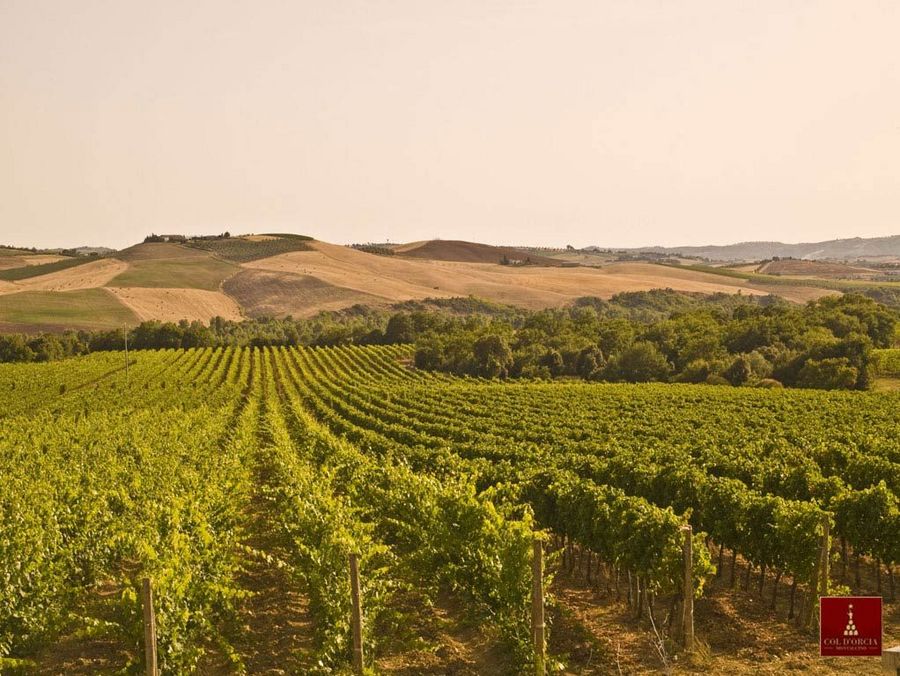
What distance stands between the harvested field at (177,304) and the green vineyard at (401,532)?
12437 centimetres

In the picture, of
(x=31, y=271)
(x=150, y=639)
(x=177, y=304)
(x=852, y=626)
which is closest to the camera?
(x=852, y=626)

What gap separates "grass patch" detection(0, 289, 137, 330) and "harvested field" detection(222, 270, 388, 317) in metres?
29.4

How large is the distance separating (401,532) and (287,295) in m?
173

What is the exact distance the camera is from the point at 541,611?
11836 millimetres

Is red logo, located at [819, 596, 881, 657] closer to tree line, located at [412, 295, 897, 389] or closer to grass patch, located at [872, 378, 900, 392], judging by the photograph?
grass patch, located at [872, 378, 900, 392]

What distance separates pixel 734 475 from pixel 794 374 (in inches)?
2426

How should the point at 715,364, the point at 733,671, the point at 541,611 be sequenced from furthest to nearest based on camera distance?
the point at 715,364, the point at 733,671, the point at 541,611

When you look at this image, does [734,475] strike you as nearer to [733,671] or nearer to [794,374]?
[733,671]

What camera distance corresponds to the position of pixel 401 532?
57.3ft

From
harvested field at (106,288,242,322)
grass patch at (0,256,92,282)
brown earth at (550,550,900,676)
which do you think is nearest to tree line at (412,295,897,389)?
brown earth at (550,550,900,676)

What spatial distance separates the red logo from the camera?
785cm

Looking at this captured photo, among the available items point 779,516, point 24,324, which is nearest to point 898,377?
point 779,516

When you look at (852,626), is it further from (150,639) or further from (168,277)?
(168,277)

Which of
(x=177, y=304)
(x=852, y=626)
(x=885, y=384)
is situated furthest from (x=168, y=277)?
(x=852, y=626)
